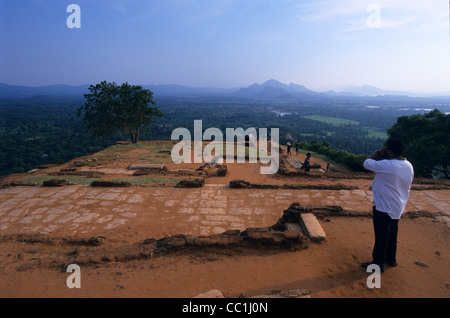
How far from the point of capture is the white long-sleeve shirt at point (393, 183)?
2.99 meters

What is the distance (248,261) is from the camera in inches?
141

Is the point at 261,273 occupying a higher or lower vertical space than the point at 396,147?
lower

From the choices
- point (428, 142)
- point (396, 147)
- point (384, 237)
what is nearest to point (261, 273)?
point (384, 237)

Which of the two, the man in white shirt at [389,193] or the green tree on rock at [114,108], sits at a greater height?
the green tree on rock at [114,108]

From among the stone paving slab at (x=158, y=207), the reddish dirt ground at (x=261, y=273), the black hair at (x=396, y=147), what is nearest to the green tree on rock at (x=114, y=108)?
the stone paving slab at (x=158, y=207)

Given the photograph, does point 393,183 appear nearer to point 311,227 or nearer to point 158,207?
point 311,227

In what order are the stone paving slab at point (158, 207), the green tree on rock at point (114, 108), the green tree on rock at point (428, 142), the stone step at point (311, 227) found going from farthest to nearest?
the green tree on rock at point (114, 108)
the green tree on rock at point (428, 142)
the stone paving slab at point (158, 207)
the stone step at point (311, 227)

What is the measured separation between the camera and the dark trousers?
3123 millimetres

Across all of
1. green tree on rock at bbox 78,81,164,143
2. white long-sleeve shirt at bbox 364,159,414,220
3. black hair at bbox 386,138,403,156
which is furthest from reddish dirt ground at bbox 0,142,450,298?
green tree on rock at bbox 78,81,164,143

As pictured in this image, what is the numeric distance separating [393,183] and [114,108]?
21.7 m

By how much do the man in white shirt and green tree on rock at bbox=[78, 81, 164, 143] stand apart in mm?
19592

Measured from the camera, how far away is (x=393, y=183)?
303cm

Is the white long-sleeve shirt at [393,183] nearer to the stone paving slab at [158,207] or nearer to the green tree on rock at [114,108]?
the stone paving slab at [158,207]
